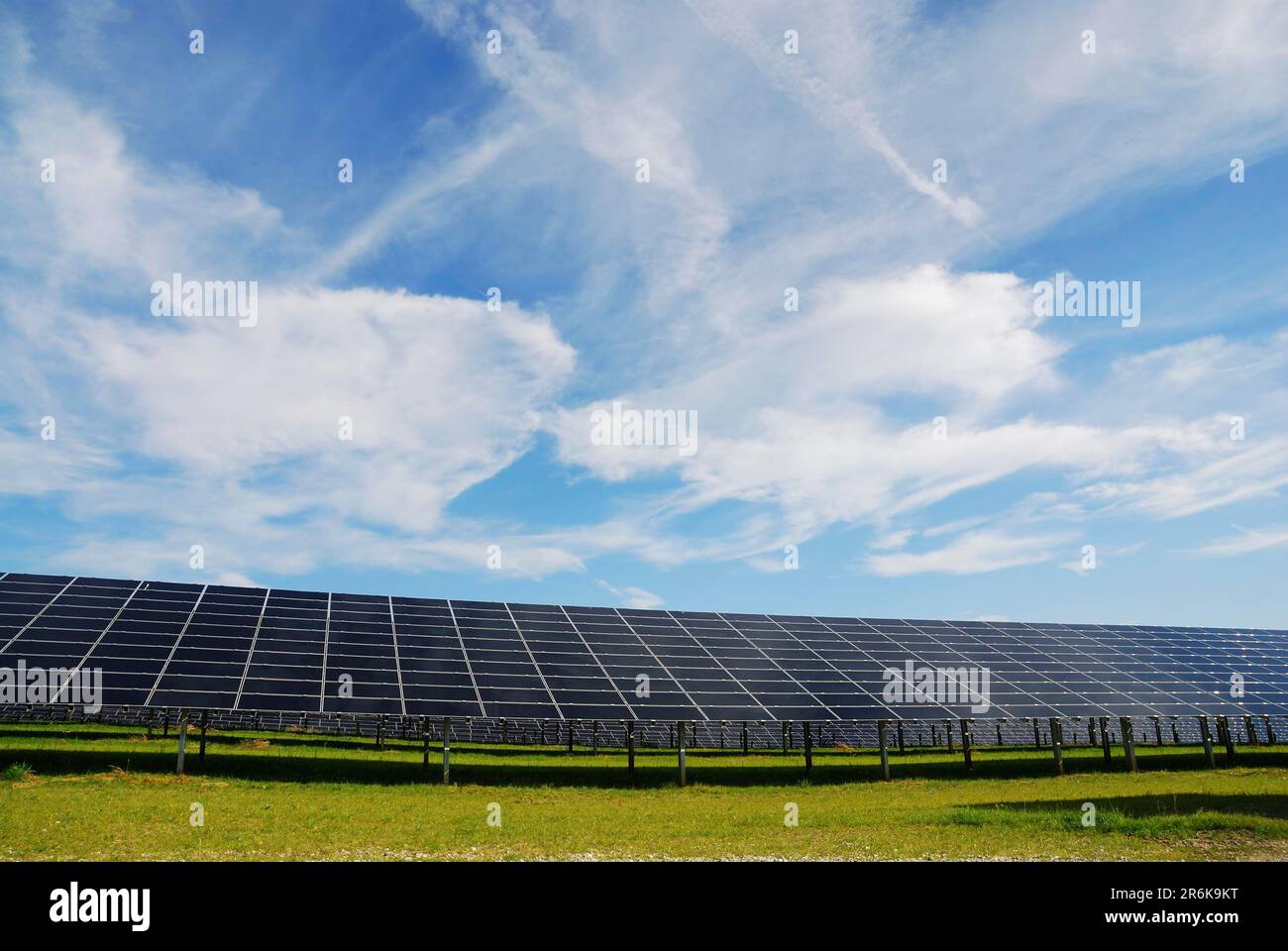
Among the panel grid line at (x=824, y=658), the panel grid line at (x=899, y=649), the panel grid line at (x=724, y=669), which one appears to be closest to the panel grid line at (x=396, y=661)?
the panel grid line at (x=724, y=669)

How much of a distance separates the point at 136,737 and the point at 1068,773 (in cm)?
4271

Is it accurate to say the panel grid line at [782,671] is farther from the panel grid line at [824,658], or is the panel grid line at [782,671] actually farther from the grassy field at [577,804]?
the grassy field at [577,804]

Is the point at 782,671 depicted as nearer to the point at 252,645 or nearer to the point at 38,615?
the point at 252,645

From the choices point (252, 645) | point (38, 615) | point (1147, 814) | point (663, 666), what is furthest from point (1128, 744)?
point (38, 615)

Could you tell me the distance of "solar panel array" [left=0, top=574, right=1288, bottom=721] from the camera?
3481 cm

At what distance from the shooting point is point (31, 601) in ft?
131

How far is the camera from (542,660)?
4284 cm

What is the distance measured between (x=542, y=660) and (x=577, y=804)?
15171 millimetres

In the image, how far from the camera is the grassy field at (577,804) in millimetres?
18094

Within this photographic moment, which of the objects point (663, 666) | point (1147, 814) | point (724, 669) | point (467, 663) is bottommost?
point (1147, 814)

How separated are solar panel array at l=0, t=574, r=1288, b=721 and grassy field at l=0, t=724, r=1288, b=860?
9.04ft
